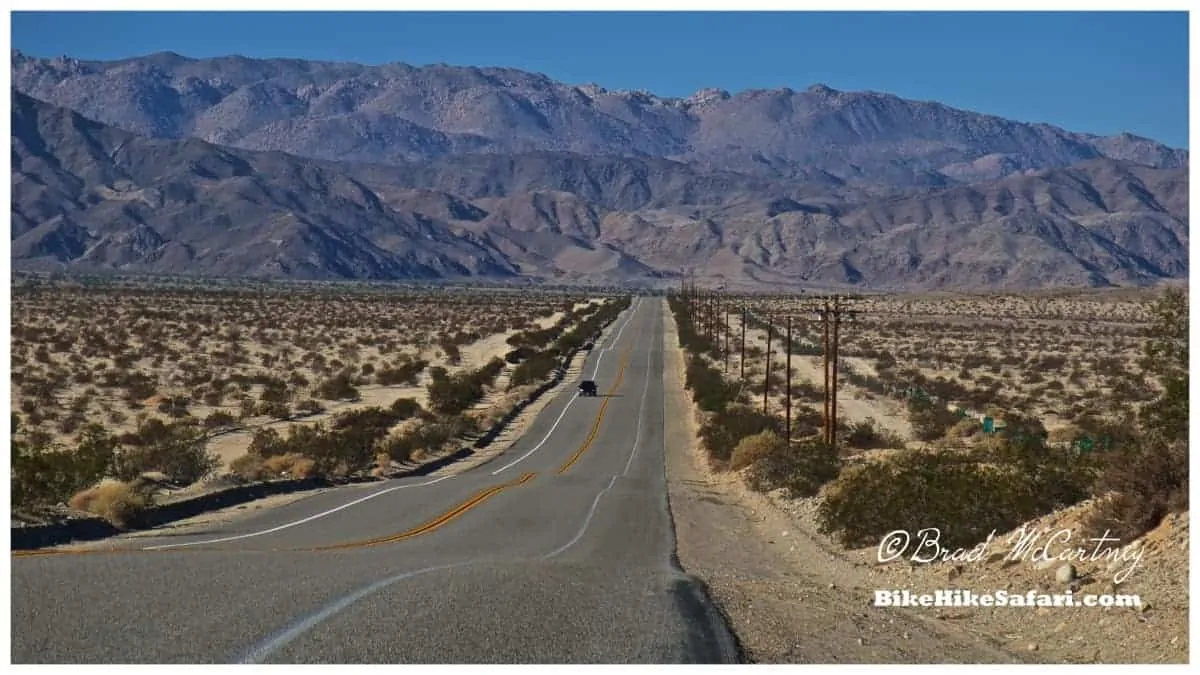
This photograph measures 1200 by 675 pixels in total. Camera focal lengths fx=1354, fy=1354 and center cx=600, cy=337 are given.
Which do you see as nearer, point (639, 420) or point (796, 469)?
point (796, 469)

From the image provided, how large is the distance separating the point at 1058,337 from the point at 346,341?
54925 millimetres

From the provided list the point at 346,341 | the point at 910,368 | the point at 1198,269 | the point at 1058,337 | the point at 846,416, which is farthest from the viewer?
the point at 1058,337

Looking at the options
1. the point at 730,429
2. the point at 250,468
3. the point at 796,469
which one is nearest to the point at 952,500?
the point at 796,469

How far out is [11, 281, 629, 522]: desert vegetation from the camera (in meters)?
29.9

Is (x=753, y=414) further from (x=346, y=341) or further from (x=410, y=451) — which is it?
(x=346, y=341)

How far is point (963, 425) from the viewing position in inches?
1699

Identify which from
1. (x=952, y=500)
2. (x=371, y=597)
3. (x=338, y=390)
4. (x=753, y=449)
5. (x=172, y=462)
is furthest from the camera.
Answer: (x=338, y=390)

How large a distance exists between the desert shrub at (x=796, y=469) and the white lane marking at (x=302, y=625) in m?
16.9

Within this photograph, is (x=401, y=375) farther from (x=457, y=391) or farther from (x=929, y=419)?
(x=929, y=419)

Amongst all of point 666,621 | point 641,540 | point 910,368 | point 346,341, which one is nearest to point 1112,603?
point 666,621

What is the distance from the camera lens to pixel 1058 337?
10588 cm

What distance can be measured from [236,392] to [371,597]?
146ft

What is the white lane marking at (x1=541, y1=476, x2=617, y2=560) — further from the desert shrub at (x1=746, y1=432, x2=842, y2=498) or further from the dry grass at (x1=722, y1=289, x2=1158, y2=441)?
the dry grass at (x1=722, y1=289, x2=1158, y2=441)

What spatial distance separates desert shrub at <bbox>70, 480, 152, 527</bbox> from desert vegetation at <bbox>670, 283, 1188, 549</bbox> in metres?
11.1
